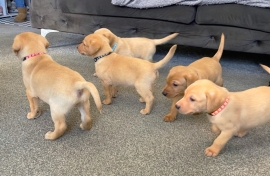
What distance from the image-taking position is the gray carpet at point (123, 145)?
1.20m

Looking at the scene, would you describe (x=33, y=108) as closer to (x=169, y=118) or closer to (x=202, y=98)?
(x=169, y=118)

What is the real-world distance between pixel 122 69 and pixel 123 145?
0.47 metres

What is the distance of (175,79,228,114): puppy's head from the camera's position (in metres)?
1.17

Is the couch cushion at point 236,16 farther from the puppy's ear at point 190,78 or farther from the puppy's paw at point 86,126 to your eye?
the puppy's paw at point 86,126

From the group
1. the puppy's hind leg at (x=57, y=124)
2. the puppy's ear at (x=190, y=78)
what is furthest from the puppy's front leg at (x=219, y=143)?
the puppy's hind leg at (x=57, y=124)

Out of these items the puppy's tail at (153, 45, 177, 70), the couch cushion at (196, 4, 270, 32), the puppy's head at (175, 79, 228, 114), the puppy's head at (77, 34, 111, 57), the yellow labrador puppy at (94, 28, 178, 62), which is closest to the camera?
the puppy's head at (175, 79, 228, 114)

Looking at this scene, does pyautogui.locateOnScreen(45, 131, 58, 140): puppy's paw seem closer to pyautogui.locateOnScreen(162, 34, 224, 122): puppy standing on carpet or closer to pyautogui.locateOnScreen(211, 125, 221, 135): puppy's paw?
pyautogui.locateOnScreen(162, 34, 224, 122): puppy standing on carpet

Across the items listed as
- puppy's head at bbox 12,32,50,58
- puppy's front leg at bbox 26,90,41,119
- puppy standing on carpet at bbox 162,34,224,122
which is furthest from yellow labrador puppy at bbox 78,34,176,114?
puppy's front leg at bbox 26,90,41,119

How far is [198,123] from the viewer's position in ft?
5.17

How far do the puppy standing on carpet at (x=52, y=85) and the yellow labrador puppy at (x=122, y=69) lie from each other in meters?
0.31

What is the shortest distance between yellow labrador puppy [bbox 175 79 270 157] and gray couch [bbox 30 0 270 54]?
3.61ft

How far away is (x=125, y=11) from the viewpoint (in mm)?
2463

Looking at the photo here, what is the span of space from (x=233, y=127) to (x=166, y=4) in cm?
144

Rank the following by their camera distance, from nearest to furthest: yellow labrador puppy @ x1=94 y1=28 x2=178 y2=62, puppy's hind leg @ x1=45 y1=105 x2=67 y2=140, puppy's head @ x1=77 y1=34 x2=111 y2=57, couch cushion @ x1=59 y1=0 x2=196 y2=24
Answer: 1. puppy's hind leg @ x1=45 y1=105 x2=67 y2=140
2. puppy's head @ x1=77 y1=34 x2=111 y2=57
3. yellow labrador puppy @ x1=94 y1=28 x2=178 y2=62
4. couch cushion @ x1=59 y1=0 x2=196 y2=24
